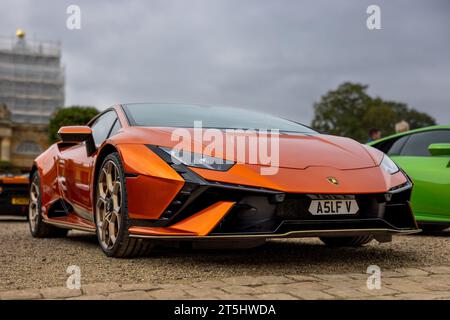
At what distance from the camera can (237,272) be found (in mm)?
3967

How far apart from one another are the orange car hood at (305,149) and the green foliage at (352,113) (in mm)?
59154

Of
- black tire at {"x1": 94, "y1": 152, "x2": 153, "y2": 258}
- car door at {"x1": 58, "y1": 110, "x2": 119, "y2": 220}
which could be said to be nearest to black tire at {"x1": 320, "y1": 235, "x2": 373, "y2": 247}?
black tire at {"x1": 94, "y1": 152, "x2": 153, "y2": 258}

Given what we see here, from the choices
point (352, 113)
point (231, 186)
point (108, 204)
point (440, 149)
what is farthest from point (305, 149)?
point (352, 113)

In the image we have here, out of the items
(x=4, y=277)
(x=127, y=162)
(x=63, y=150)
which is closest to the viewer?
(x=4, y=277)

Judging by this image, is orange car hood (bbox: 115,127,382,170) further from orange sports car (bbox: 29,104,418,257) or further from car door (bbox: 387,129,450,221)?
car door (bbox: 387,129,450,221)

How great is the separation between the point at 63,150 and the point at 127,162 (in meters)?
2.06

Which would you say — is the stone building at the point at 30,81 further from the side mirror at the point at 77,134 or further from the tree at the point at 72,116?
the side mirror at the point at 77,134

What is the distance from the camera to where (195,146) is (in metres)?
4.09

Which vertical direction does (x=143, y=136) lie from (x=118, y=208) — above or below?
above

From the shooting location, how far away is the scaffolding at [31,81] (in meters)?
87.4

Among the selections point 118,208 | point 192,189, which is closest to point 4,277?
point 118,208

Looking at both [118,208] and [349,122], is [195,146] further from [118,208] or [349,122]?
[349,122]

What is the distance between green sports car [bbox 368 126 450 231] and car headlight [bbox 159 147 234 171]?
3041mm
